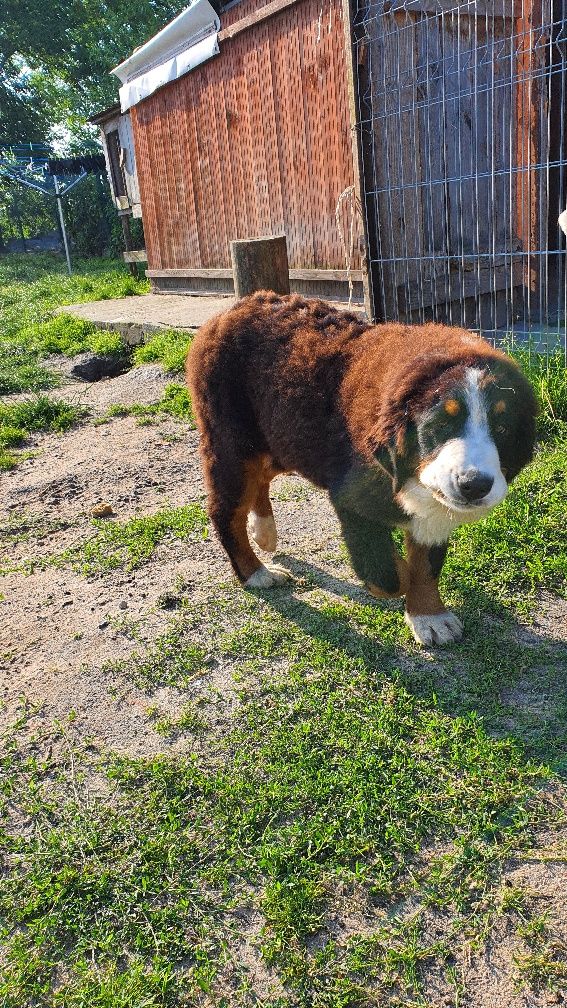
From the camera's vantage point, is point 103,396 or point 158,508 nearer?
point 158,508

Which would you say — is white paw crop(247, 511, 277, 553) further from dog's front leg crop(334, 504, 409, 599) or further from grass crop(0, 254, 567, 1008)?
dog's front leg crop(334, 504, 409, 599)

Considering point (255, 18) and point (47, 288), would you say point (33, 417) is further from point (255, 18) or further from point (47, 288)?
point (47, 288)

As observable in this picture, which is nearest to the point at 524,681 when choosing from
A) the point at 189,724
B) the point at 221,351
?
the point at 189,724

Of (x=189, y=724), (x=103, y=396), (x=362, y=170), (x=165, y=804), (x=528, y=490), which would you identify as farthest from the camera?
(x=103, y=396)

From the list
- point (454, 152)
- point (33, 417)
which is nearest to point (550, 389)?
point (454, 152)

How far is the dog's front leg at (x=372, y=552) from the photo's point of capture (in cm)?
286

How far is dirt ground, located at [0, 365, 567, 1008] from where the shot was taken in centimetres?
208

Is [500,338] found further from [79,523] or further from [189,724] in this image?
[189,724]

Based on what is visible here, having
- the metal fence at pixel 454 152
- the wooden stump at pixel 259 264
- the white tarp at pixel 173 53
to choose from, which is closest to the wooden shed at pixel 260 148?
the white tarp at pixel 173 53

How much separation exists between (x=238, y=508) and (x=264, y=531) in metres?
0.42

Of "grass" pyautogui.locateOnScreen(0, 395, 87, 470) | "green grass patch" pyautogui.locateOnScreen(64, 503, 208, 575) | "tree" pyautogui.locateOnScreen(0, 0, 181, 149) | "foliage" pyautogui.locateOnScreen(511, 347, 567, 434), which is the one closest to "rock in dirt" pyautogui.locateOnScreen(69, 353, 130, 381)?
"grass" pyautogui.locateOnScreen(0, 395, 87, 470)

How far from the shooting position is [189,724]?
282cm

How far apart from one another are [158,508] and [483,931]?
336cm

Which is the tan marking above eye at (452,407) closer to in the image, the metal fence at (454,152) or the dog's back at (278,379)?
the dog's back at (278,379)
